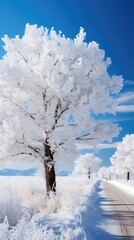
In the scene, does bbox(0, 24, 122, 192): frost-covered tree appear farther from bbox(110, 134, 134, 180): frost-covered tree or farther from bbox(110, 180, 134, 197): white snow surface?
bbox(110, 134, 134, 180): frost-covered tree

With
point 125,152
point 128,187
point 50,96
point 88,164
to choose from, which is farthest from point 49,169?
point 88,164

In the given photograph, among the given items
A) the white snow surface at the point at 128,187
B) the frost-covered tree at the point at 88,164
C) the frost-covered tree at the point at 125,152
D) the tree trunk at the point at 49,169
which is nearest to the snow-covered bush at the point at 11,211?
the tree trunk at the point at 49,169

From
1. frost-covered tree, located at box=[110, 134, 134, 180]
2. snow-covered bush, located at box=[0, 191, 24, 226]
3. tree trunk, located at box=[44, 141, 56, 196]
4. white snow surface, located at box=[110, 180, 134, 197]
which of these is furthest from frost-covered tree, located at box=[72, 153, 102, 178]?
snow-covered bush, located at box=[0, 191, 24, 226]

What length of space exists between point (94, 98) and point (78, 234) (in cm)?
848

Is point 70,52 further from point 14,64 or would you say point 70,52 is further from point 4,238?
point 4,238

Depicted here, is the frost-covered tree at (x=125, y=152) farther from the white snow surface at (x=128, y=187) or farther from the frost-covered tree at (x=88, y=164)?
the frost-covered tree at (x=88, y=164)

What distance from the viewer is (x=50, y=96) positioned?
1633 cm

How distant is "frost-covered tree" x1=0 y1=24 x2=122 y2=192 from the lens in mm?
15297

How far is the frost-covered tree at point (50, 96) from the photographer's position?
602 inches

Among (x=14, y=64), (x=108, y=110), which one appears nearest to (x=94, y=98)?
(x=108, y=110)

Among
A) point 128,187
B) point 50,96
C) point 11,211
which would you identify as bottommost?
point 11,211

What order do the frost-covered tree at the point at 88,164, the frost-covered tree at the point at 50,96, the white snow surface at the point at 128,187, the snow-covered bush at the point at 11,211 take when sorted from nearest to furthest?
the snow-covered bush at the point at 11,211, the frost-covered tree at the point at 50,96, the white snow surface at the point at 128,187, the frost-covered tree at the point at 88,164

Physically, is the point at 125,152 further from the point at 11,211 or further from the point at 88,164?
the point at 11,211

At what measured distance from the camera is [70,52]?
52.5 ft
